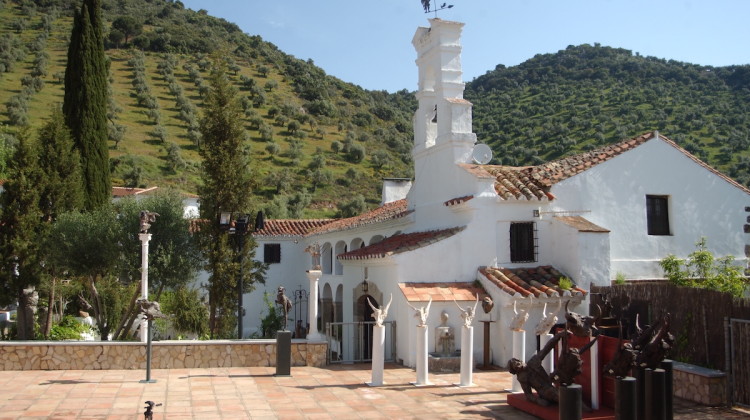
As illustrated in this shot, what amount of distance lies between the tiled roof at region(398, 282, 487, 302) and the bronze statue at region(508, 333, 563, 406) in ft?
12.8

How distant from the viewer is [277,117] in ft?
205

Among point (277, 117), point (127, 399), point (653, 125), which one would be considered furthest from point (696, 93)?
point (127, 399)

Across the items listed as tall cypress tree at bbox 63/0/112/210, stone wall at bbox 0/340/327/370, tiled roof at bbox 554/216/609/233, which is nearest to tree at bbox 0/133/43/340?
tall cypress tree at bbox 63/0/112/210

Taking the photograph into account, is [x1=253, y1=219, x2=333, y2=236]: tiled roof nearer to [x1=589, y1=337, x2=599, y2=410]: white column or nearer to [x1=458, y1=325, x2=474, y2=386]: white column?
[x1=458, y1=325, x2=474, y2=386]: white column

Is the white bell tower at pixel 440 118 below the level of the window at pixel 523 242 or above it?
above

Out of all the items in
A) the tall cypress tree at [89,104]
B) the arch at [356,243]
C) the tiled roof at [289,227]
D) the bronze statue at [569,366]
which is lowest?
the bronze statue at [569,366]

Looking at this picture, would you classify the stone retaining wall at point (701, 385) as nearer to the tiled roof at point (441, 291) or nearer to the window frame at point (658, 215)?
the tiled roof at point (441, 291)

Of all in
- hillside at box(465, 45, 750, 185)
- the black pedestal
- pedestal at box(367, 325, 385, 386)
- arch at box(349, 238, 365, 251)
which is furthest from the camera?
hillside at box(465, 45, 750, 185)

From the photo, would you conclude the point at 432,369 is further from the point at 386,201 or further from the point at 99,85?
the point at 99,85

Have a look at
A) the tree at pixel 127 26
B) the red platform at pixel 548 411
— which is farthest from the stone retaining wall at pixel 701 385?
the tree at pixel 127 26

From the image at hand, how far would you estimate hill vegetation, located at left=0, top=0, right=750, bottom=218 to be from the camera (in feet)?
141

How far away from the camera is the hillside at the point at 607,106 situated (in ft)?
131

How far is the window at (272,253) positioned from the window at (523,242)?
14752 mm

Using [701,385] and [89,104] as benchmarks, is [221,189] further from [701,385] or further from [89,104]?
[701,385]
